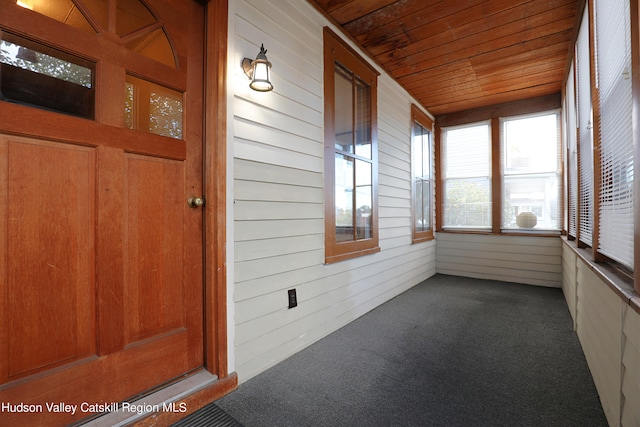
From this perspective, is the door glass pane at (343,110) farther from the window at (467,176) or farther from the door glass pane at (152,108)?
the window at (467,176)

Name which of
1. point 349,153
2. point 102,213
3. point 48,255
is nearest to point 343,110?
point 349,153

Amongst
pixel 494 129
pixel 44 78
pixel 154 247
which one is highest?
pixel 494 129

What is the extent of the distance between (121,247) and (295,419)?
1.13 metres

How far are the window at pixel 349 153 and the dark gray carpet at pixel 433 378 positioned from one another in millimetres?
737

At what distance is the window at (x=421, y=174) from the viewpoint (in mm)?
4102

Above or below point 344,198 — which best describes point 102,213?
below

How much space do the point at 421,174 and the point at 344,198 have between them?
2.18 meters

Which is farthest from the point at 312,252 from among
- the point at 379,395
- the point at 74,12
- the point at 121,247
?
the point at 74,12

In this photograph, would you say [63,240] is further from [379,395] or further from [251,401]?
[379,395]

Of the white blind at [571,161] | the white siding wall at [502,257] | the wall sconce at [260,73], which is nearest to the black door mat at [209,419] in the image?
the wall sconce at [260,73]

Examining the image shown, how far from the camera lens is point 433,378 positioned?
1.77m

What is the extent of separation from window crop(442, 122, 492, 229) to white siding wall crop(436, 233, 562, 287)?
25cm

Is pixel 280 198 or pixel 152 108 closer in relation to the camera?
pixel 152 108

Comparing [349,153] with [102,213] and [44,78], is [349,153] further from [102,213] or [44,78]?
[44,78]
